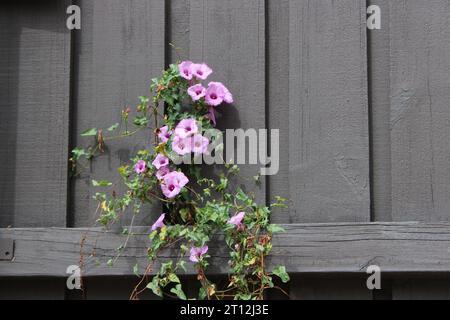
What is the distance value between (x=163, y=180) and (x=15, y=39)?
23.7 inches

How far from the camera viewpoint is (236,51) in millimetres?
1935

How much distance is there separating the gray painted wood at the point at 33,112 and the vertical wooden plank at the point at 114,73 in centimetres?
5

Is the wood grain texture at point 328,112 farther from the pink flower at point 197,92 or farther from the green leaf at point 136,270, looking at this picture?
the green leaf at point 136,270

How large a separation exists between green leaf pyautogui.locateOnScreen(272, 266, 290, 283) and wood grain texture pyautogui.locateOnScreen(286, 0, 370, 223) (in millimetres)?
137

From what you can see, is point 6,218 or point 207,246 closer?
point 207,246

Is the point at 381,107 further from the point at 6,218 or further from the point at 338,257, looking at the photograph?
the point at 6,218

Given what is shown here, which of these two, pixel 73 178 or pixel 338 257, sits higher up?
pixel 73 178

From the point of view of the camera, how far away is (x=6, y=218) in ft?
6.36

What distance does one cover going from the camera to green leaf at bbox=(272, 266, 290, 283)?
176 cm

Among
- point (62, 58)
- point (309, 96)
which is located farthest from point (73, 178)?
point (309, 96)

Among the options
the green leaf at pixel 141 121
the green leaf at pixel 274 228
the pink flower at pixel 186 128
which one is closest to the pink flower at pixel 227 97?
the pink flower at pixel 186 128

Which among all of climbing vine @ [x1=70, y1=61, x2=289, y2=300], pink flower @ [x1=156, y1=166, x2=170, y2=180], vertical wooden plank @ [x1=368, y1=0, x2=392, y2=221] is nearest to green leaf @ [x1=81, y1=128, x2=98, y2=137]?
climbing vine @ [x1=70, y1=61, x2=289, y2=300]

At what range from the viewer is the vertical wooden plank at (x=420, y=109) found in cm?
181

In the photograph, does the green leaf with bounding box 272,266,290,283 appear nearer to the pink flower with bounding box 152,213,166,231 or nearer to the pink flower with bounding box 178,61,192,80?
the pink flower with bounding box 152,213,166,231
